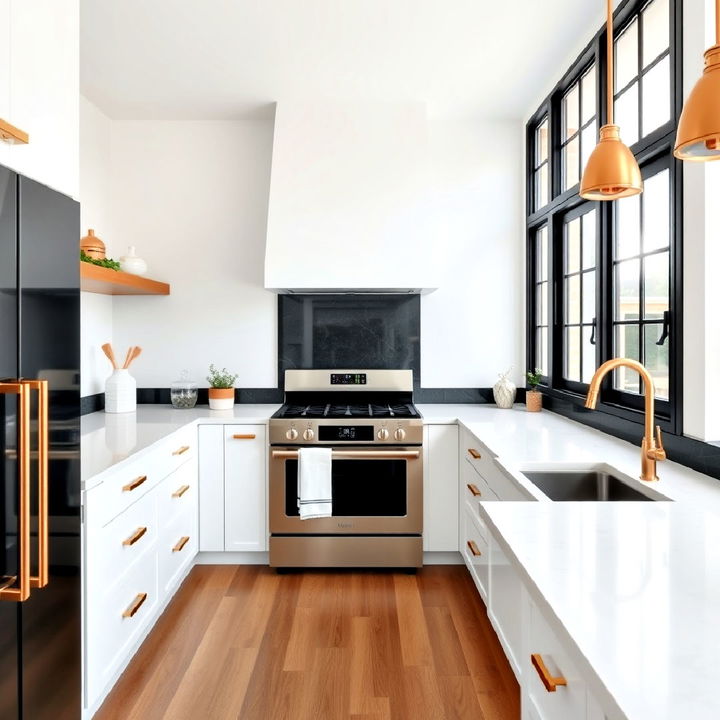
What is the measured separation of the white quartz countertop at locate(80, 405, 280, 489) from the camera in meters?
2.12

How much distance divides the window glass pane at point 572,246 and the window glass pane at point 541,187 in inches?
12.9

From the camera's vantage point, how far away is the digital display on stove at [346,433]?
3.07 meters

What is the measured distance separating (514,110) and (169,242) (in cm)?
229

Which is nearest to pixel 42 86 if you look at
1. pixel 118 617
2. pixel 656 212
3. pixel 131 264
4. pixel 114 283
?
pixel 114 283

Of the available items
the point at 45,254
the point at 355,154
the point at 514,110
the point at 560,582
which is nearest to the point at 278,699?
the point at 560,582

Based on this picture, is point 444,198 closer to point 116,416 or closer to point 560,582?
point 116,416

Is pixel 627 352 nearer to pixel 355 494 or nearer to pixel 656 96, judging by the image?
pixel 656 96

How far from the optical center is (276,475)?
308 centimetres

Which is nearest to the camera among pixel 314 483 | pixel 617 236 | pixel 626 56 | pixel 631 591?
pixel 631 591

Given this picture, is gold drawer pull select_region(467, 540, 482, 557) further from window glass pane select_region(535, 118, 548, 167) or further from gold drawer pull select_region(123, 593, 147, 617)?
window glass pane select_region(535, 118, 548, 167)

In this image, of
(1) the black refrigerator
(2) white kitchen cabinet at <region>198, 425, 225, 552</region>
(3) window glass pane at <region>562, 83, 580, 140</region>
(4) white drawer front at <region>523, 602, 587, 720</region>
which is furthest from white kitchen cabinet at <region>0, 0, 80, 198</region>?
(3) window glass pane at <region>562, 83, 580, 140</region>

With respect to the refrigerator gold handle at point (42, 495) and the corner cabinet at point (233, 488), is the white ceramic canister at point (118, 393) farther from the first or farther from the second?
the refrigerator gold handle at point (42, 495)

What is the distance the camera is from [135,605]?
7.29ft

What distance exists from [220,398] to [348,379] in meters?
0.79
